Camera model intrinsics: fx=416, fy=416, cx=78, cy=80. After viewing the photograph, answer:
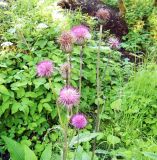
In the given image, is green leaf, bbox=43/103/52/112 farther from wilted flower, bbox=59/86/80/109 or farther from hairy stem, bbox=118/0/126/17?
hairy stem, bbox=118/0/126/17

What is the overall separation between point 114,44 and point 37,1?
88.3 inches

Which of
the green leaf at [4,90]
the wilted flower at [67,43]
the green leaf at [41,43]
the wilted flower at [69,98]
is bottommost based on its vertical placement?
the green leaf at [4,90]

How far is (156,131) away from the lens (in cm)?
361

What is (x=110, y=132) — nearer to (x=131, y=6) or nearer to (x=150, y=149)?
(x=150, y=149)

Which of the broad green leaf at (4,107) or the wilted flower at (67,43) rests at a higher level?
the wilted flower at (67,43)

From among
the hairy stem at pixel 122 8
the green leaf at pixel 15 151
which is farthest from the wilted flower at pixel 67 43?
the hairy stem at pixel 122 8

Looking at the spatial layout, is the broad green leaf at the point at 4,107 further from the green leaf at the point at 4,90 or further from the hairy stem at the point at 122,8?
the hairy stem at the point at 122,8

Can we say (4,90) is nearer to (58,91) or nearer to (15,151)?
(58,91)

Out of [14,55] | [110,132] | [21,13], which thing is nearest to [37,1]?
[21,13]

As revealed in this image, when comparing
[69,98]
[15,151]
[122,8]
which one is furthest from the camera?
[122,8]

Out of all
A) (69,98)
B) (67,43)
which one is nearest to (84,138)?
(69,98)

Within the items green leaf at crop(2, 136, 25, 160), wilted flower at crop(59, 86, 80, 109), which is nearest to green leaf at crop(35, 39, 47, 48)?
green leaf at crop(2, 136, 25, 160)

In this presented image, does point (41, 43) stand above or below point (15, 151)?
above

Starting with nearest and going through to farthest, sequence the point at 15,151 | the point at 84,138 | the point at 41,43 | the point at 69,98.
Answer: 1. the point at 69,98
2. the point at 84,138
3. the point at 15,151
4. the point at 41,43
